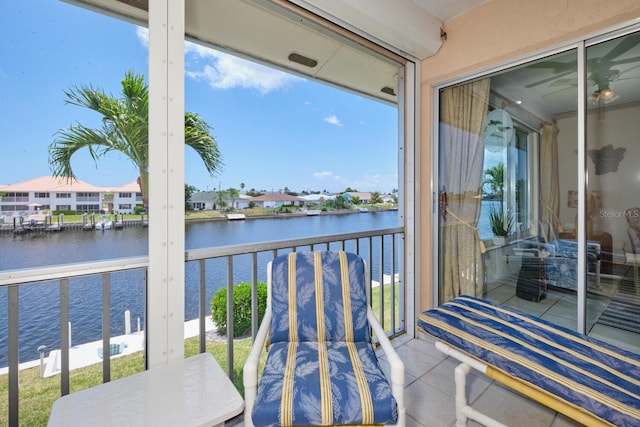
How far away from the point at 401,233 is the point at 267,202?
1365mm

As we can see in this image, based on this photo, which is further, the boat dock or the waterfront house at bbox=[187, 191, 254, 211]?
the waterfront house at bbox=[187, 191, 254, 211]

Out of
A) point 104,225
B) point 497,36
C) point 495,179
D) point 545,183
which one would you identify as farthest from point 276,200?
point 497,36

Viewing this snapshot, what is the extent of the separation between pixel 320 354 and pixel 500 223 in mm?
1782

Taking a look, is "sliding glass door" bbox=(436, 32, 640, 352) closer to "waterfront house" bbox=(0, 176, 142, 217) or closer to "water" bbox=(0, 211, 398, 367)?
"water" bbox=(0, 211, 398, 367)

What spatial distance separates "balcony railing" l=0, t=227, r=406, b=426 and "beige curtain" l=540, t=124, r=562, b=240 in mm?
1070

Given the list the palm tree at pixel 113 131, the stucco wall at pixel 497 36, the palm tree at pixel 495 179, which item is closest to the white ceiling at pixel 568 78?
the stucco wall at pixel 497 36

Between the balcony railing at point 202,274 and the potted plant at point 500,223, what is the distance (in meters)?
0.74

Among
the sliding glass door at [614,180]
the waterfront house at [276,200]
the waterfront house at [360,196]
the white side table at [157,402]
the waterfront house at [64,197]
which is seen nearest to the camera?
the white side table at [157,402]

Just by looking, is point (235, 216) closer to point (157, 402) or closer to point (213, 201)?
point (213, 201)

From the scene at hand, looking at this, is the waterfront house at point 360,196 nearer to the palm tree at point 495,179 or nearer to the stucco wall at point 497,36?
the stucco wall at point 497,36

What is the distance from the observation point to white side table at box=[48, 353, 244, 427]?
0.95 meters

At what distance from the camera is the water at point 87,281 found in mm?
1185

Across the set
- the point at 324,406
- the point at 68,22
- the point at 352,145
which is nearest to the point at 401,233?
the point at 352,145

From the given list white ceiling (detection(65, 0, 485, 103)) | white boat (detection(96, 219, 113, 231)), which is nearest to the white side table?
white boat (detection(96, 219, 113, 231))
